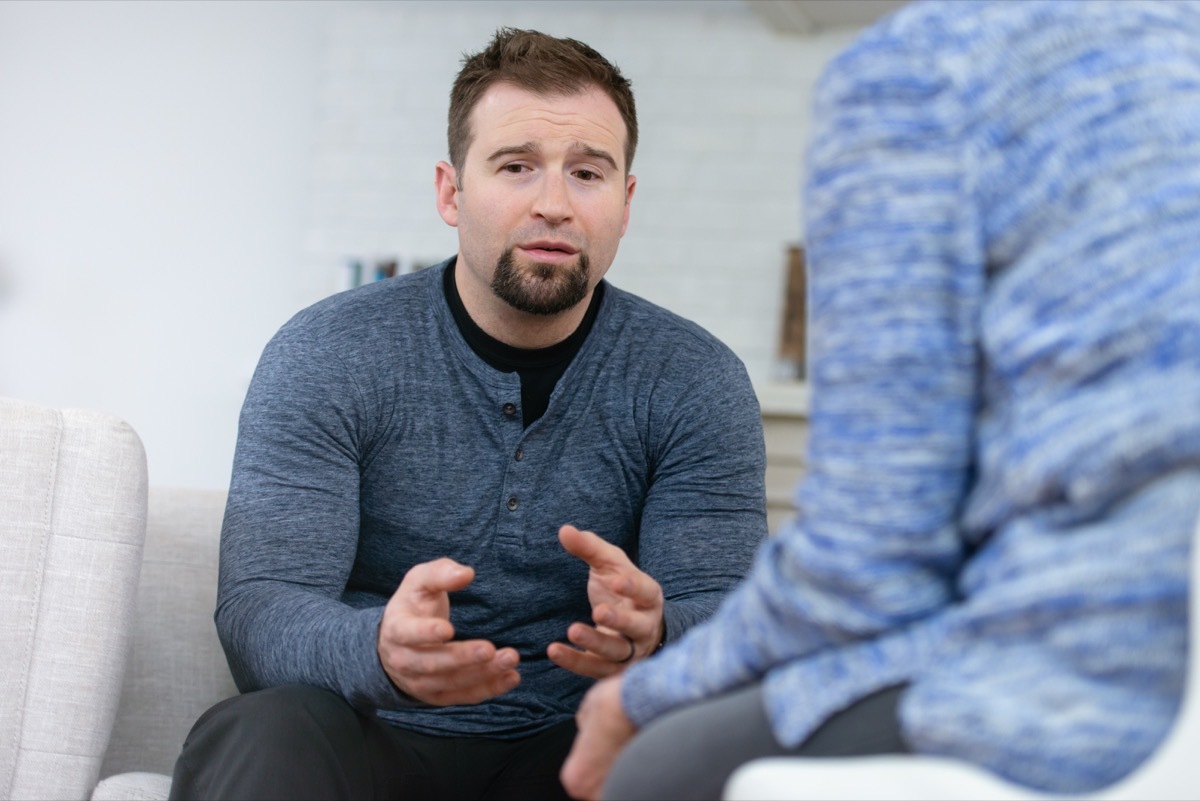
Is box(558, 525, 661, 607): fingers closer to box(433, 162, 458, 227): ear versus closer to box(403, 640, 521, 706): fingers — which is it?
box(403, 640, 521, 706): fingers

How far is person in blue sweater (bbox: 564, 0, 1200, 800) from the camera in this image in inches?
28.7

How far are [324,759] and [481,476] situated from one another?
0.55m

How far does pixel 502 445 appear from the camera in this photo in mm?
1882

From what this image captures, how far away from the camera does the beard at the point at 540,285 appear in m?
1.92

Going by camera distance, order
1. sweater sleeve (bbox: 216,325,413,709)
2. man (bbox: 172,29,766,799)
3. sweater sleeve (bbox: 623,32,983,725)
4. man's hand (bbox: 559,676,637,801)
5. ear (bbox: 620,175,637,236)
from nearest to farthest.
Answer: sweater sleeve (bbox: 623,32,983,725) → man's hand (bbox: 559,676,637,801) → sweater sleeve (bbox: 216,325,413,709) → man (bbox: 172,29,766,799) → ear (bbox: 620,175,637,236)

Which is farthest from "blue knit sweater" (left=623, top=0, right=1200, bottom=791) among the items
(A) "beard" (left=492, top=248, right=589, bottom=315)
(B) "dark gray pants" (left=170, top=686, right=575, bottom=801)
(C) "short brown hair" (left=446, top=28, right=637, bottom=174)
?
(C) "short brown hair" (left=446, top=28, right=637, bottom=174)

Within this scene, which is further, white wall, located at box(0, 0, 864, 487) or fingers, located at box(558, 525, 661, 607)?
white wall, located at box(0, 0, 864, 487)

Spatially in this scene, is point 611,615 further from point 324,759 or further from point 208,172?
point 208,172

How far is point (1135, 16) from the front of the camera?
2.73ft

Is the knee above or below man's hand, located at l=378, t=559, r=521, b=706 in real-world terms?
below

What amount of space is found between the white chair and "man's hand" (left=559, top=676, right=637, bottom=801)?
0.17 metres

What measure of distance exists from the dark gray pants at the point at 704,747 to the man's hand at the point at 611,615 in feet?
1.29

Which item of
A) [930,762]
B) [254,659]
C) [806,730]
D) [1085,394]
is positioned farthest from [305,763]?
[1085,394]

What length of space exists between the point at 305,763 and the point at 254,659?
0.25 metres
